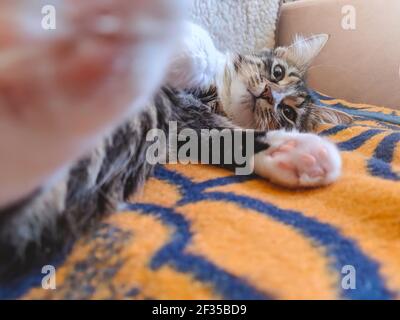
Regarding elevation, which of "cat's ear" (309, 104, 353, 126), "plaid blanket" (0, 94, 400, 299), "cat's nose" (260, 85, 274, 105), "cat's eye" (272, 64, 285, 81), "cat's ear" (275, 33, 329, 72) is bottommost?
"plaid blanket" (0, 94, 400, 299)

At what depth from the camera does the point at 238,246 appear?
0.40 meters

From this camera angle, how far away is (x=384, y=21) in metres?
1.34

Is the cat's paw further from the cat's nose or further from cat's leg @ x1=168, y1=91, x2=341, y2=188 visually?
the cat's nose

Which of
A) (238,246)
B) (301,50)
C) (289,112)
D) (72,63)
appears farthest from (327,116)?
(72,63)

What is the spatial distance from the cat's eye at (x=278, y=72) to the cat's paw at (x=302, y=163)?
20.6 inches

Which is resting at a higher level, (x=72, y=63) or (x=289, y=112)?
(x=72, y=63)

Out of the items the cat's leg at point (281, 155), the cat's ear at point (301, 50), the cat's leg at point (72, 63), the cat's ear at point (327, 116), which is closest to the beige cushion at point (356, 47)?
the cat's ear at point (301, 50)

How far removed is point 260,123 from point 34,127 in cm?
79

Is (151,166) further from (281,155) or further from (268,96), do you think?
(268,96)

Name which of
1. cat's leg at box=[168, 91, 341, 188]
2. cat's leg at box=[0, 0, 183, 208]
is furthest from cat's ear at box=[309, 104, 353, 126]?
cat's leg at box=[0, 0, 183, 208]

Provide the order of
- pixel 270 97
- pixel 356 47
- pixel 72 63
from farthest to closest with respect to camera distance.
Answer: pixel 356 47, pixel 270 97, pixel 72 63

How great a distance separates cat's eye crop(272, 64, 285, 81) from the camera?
3.55 ft

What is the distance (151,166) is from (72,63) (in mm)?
403
